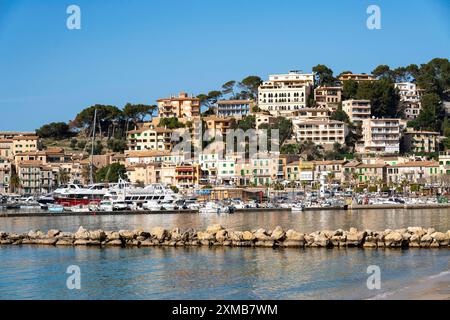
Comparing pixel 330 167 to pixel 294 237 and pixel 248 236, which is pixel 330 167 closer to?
pixel 248 236

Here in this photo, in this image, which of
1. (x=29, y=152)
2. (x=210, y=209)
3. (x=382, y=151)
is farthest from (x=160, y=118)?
(x=210, y=209)

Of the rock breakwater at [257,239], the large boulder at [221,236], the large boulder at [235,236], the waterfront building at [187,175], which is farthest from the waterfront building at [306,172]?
the large boulder at [235,236]

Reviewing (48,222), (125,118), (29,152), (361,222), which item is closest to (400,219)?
(361,222)

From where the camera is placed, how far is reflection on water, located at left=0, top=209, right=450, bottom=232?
3028 centimetres

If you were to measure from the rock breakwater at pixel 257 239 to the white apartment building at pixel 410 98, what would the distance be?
4445 cm

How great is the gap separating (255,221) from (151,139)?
29611mm

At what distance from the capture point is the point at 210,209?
41031 mm

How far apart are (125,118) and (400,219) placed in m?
38.1

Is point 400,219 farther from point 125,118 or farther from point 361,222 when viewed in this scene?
point 125,118

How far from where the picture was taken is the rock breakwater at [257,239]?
21.2m

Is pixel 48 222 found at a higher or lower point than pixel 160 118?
lower
